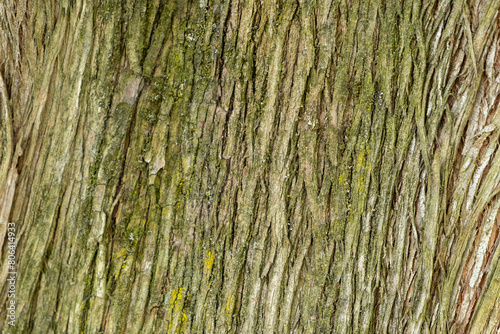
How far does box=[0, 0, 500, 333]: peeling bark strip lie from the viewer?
4.69 ft

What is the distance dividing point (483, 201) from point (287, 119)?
2.73 feet

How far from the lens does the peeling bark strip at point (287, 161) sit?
56.3 inches

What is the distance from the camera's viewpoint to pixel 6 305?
4.72ft

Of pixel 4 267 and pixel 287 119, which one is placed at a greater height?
pixel 287 119

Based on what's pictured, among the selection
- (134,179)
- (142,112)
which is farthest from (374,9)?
(134,179)

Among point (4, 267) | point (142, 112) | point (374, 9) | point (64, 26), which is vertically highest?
point (374, 9)

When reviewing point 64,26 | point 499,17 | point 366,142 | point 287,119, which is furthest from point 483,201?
point 64,26

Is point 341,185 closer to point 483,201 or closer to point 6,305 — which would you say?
point 483,201

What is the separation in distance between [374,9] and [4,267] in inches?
70.3

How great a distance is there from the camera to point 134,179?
1.43 metres

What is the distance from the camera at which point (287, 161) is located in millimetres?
1460

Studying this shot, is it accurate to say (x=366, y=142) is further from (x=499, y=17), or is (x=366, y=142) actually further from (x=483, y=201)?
(x=499, y=17)

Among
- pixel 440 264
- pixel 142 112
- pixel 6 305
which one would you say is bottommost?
pixel 6 305

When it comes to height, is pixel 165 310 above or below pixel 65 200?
below
